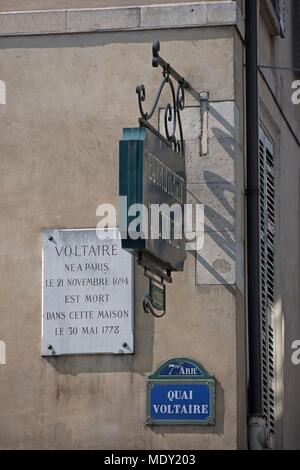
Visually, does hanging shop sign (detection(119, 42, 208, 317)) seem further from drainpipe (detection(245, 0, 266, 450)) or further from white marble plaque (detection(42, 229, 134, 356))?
drainpipe (detection(245, 0, 266, 450))

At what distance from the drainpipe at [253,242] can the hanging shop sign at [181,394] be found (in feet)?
1.85

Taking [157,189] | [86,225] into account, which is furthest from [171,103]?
[157,189]

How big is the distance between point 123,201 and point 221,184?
65.0 inches

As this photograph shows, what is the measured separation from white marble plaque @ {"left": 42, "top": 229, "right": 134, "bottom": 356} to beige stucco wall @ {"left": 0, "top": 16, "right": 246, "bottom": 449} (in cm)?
9

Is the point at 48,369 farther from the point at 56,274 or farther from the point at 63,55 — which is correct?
the point at 63,55

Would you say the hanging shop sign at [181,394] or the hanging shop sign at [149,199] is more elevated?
the hanging shop sign at [149,199]

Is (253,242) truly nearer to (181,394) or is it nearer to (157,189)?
(181,394)

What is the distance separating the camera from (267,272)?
14.2 m

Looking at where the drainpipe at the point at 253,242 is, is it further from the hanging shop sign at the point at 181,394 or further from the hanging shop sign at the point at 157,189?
the hanging shop sign at the point at 157,189

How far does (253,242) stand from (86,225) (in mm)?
1406

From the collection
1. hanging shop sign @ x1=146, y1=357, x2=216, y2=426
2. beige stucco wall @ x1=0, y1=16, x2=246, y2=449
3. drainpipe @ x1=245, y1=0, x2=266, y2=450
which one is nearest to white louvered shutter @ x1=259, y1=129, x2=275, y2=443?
drainpipe @ x1=245, y1=0, x2=266, y2=450

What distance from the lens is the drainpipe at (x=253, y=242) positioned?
12.4 meters

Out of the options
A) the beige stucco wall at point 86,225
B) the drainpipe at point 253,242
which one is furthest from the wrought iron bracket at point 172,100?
the drainpipe at point 253,242
